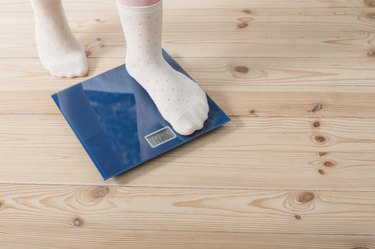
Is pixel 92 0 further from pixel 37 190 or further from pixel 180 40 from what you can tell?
pixel 37 190

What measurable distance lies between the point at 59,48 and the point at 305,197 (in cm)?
70

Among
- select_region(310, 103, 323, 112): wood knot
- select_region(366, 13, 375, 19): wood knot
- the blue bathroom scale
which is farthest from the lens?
select_region(366, 13, 375, 19): wood knot

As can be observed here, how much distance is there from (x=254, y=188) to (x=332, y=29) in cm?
58

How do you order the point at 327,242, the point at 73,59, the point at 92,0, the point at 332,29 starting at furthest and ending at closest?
1. the point at 92,0
2. the point at 332,29
3. the point at 73,59
4. the point at 327,242

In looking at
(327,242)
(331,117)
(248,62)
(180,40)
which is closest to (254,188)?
(327,242)

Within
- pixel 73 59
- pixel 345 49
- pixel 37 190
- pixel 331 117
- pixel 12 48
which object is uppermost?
pixel 345 49

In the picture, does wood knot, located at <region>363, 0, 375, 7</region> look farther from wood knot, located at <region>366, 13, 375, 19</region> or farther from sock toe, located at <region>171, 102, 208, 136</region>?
sock toe, located at <region>171, 102, 208, 136</region>

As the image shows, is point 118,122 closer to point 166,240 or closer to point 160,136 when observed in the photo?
point 160,136

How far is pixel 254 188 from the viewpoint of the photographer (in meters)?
0.88

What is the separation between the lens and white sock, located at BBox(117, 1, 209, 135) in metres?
0.91

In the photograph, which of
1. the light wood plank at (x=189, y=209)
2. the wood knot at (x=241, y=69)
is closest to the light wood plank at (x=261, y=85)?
the wood knot at (x=241, y=69)

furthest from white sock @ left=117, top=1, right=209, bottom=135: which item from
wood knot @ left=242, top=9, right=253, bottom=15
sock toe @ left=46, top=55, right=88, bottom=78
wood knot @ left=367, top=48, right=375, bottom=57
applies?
wood knot @ left=367, top=48, right=375, bottom=57

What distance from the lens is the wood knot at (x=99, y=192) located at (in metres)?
0.88

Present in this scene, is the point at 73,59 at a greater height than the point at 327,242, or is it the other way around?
the point at 327,242
